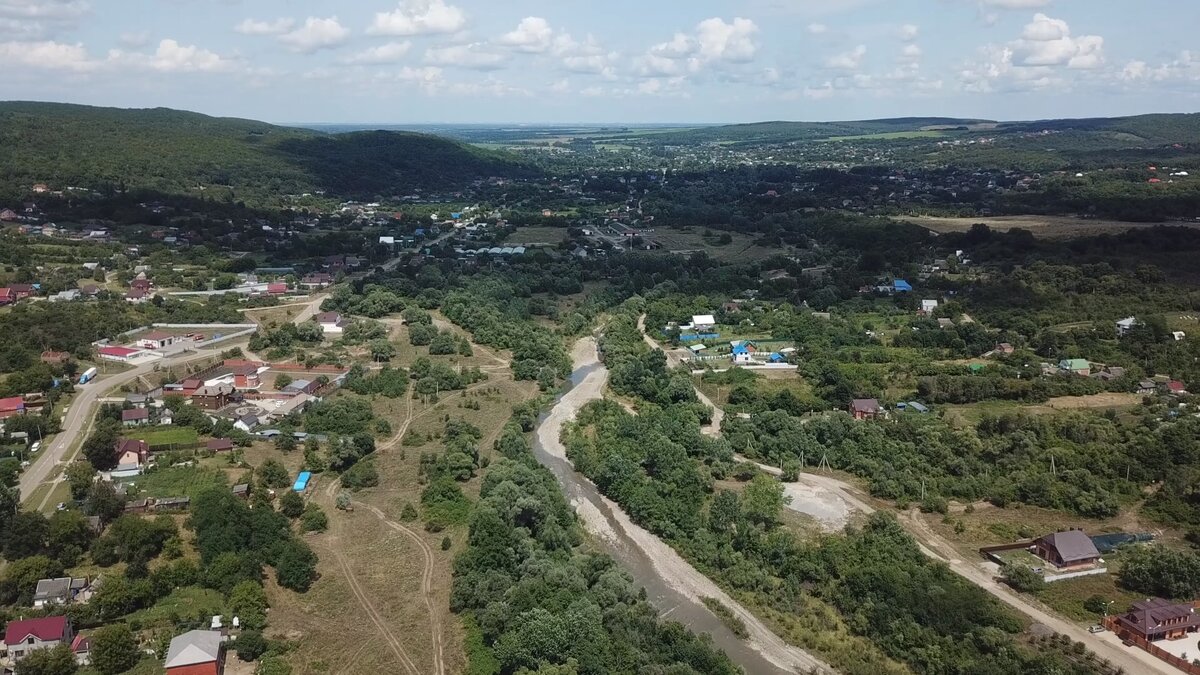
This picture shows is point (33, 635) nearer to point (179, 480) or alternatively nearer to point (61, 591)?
point (61, 591)

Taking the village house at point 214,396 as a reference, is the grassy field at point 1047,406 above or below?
below

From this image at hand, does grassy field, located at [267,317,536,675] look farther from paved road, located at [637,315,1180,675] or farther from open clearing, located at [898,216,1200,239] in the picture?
open clearing, located at [898,216,1200,239]

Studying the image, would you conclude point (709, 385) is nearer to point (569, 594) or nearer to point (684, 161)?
point (569, 594)

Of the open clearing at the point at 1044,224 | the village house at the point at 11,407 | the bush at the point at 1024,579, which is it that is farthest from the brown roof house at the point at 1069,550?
the open clearing at the point at 1044,224

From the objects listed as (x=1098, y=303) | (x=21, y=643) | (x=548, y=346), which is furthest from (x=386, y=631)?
(x=1098, y=303)

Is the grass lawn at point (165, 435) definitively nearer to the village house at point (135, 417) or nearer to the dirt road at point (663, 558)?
the village house at point (135, 417)

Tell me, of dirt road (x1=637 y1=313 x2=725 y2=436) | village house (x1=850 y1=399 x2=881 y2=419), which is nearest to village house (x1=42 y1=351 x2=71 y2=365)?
dirt road (x1=637 y1=313 x2=725 y2=436)
